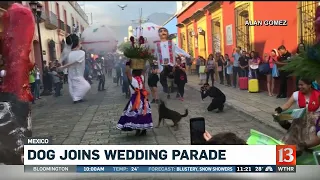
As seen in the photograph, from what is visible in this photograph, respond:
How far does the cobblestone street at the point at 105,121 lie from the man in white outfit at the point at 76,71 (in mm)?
50

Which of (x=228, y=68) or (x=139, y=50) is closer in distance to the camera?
(x=139, y=50)

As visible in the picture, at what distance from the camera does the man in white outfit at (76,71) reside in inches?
120

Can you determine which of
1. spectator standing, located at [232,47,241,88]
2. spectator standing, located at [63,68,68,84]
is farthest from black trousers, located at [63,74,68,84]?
spectator standing, located at [232,47,241,88]

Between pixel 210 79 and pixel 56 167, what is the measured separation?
136 centimetres

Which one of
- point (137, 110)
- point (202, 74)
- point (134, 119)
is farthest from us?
point (134, 119)

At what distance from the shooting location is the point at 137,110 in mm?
3928

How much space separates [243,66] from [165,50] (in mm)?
651

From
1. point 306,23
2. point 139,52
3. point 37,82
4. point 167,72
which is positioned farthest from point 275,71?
point 37,82

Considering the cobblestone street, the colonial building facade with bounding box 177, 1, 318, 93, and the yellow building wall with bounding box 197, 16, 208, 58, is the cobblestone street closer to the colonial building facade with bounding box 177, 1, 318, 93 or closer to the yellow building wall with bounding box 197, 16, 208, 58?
the yellow building wall with bounding box 197, 16, 208, 58

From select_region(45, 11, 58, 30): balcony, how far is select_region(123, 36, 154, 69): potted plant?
1.84 feet

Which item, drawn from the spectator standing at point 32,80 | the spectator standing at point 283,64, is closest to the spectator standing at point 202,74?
the spectator standing at point 283,64

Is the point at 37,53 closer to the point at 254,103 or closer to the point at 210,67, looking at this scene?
the point at 210,67

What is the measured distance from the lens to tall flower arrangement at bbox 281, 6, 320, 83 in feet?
9.80

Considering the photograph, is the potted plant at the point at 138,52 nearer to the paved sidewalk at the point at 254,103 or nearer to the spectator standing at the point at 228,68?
the paved sidewalk at the point at 254,103
